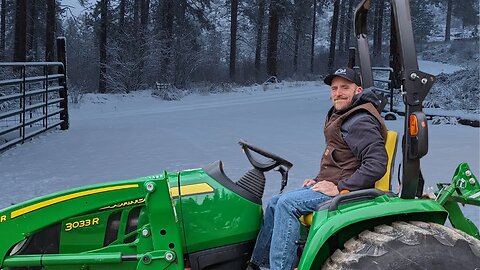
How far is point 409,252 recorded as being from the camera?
8.51ft

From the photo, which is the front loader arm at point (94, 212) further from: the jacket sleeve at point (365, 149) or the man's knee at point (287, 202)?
the jacket sleeve at point (365, 149)

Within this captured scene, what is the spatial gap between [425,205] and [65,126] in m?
9.90

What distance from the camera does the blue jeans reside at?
9.58ft


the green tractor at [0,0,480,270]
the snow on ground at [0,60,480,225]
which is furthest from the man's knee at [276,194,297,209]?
the snow on ground at [0,60,480,225]

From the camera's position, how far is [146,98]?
1839 centimetres

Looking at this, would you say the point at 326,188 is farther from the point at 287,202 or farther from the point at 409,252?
the point at 409,252

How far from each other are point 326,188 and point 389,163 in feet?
1.29

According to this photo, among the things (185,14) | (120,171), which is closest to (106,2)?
(185,14)

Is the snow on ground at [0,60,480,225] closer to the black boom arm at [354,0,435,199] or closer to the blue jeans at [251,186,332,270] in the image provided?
the blue jeans at [251,186,332,270]

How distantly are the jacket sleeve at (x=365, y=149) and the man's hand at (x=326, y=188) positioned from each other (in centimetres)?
5

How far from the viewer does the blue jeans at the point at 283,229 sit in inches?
115

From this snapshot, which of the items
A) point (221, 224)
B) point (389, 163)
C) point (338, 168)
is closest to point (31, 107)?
point (221, 224)

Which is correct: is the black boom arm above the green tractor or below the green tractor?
above

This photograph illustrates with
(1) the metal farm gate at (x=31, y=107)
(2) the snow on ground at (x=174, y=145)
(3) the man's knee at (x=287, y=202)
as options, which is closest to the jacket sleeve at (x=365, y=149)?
(3) the man's knee at (x=287, y=202)
